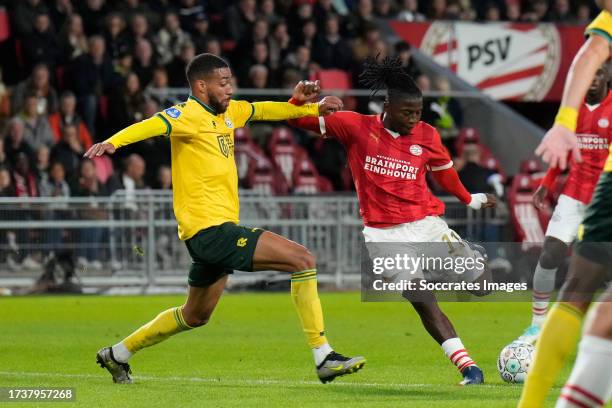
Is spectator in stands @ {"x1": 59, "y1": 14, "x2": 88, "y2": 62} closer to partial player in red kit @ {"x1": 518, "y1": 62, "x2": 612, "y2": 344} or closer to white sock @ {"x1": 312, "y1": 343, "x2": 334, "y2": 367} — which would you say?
partial player in red kit @ {"x1": 518, "y1": 62, "x2": 612, "y2": 344}

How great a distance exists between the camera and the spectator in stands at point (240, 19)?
76.6 ft

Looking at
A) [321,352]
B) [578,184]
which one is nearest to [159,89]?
[578,184]

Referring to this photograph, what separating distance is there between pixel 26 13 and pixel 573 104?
55.5ft

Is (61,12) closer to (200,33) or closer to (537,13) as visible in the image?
(200,33)

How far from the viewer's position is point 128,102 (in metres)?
20.7

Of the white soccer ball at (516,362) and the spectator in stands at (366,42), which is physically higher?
the spectator in stands at (366,42)

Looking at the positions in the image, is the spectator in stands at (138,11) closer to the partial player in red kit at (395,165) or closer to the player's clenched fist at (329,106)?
the partial player in red kit at (395,165)

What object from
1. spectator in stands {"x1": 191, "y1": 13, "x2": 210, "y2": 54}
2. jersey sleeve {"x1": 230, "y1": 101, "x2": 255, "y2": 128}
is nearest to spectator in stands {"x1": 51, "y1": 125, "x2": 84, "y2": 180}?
spectator in stands {"x1": 191, "y1": 13, "x2": 210, "y2": 54}

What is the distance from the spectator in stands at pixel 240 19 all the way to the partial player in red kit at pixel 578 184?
1179cm

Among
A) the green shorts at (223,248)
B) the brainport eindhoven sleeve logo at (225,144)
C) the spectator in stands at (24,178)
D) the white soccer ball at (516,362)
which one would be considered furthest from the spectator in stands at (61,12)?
the white soccer ball at (516,362)

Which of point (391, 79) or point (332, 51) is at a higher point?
point (391, 79)

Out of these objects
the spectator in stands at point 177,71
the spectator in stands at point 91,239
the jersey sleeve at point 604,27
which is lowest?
the spectator in stands at point 91,239

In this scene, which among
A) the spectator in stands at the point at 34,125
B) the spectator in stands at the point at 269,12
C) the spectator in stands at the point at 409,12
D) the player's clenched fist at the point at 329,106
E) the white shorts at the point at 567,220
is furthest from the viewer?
the spectator in stands at the point at 409,12

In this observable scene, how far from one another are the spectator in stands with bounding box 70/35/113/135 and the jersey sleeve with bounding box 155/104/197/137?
1171cm
